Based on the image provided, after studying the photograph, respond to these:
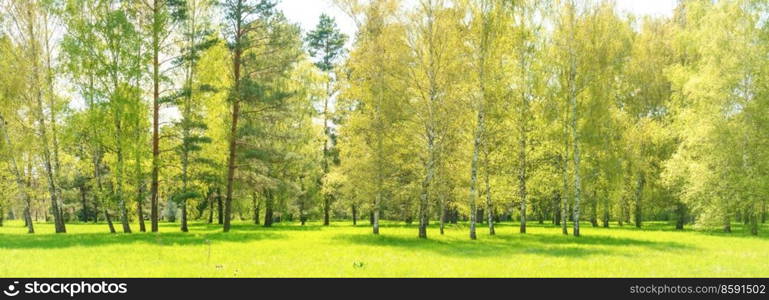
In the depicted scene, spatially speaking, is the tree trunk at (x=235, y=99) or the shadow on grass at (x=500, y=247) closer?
the shadow on grass at (x=500, y=247)

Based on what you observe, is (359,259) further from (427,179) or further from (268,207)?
(268,207)

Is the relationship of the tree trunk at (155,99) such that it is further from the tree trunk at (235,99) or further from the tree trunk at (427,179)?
the tree trunk at (427,179)

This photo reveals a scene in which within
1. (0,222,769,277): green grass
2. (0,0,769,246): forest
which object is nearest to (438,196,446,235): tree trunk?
(0,0,769,246): forest

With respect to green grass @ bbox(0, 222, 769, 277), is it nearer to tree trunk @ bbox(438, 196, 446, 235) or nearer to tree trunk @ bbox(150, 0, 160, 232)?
tree trunk @ bbox(150, 0, 160, 232)

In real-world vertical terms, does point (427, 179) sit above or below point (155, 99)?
below

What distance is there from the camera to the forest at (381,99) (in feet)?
88.6

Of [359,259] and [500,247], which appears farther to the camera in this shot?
[500,247]

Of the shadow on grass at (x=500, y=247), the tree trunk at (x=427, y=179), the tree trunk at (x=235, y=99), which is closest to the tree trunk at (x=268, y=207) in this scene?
the tree trunk at (x=235, y=99)

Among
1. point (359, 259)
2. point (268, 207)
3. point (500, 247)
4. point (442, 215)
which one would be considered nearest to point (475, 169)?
point (442, 215)

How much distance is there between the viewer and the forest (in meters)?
27.0

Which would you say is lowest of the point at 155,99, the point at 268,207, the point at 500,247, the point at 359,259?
the point at 500,247

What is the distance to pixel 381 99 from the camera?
29.6 meters

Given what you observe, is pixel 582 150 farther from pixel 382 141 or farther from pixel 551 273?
pixel 551 273
